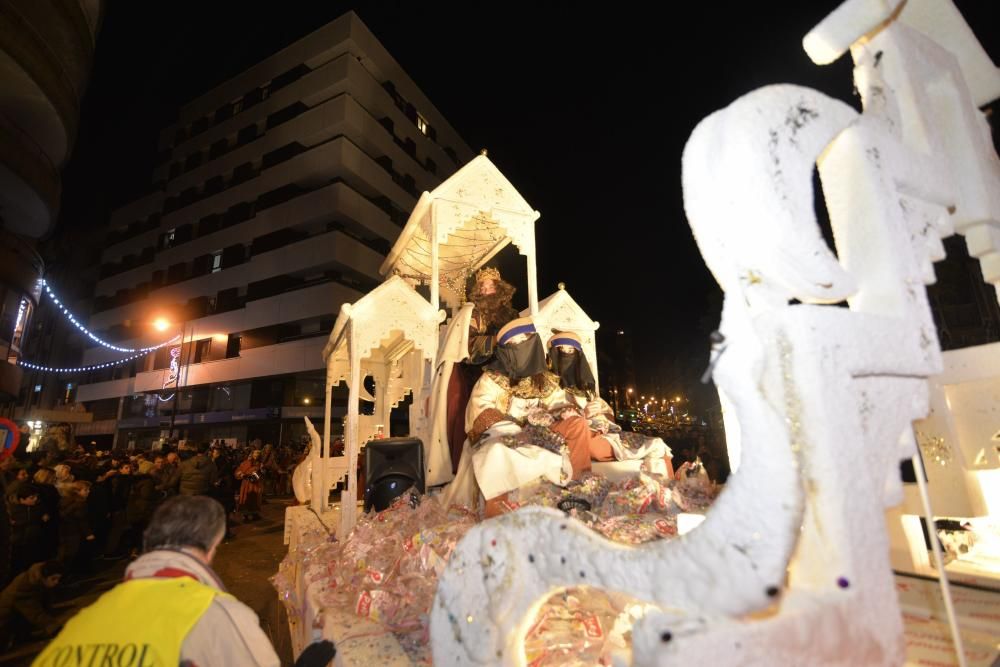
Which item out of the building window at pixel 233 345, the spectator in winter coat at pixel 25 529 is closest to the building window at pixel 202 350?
the building window at pixel 233 345

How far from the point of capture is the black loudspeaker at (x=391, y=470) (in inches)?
184

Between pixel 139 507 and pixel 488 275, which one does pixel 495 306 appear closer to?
pixel 488 275

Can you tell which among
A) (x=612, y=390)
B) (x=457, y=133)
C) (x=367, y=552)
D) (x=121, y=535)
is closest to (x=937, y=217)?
(x=367, y=552)

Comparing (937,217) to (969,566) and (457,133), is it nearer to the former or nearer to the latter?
(969,566)

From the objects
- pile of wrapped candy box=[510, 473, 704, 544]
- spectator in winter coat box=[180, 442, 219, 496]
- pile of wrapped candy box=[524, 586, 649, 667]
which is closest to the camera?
pile of wrapped candy box=[524, 586, 649, 667]

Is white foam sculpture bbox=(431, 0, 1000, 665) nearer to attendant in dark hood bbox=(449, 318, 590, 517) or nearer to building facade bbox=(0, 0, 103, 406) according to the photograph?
attendant in dark hood bbox=(449, 318, 590, 517)

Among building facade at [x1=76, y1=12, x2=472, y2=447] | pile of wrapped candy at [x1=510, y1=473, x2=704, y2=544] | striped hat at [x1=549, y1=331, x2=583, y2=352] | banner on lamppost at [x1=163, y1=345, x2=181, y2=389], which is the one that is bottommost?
pile of wrapped candy at [x1=510, y1=473, x2=704, y2=544]

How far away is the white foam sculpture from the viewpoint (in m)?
0.71

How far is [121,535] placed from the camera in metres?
8.54

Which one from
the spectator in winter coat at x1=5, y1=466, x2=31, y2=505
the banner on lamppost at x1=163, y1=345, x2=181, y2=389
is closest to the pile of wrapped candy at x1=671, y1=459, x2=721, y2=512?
the spectator in winter coat at x1=5, y1=466, x2=31, y2=505

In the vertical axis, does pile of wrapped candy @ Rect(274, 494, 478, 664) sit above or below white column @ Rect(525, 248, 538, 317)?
below

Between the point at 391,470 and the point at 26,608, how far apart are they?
4.53m

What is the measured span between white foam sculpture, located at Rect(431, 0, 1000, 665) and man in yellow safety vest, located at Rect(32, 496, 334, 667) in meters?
1.09

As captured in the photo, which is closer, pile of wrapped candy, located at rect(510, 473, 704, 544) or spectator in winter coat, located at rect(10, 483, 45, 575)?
pile of wrapped candy, located at rect(510, 473, 704, 544)
